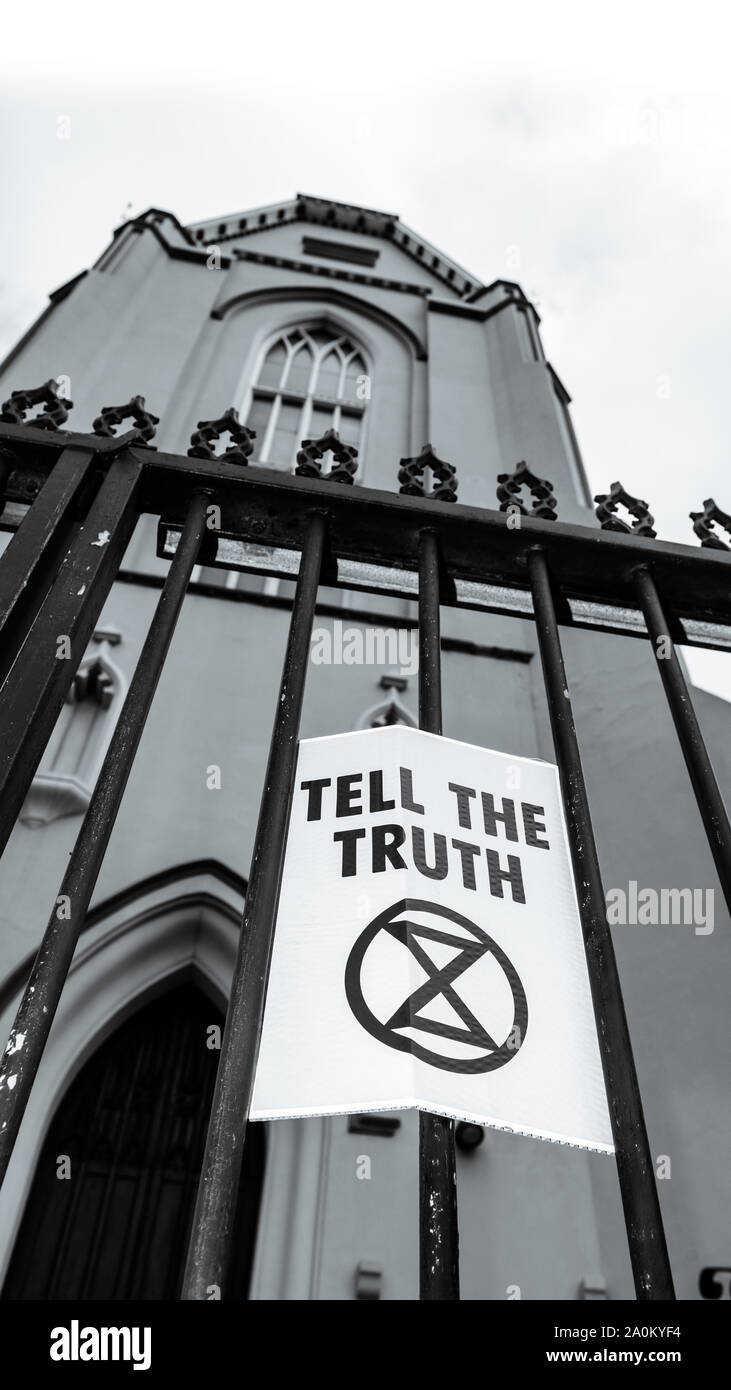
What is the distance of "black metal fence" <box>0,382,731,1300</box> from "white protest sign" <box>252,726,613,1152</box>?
0.16ft

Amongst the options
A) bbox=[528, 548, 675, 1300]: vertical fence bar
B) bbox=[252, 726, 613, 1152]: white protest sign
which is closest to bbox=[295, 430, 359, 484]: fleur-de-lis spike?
bbox=[528, 548, 675, 1300]: vertical fence bar

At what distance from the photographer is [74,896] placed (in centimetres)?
131

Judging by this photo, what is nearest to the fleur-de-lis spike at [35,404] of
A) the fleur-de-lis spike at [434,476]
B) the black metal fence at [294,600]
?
the black metal fence at [294,600]

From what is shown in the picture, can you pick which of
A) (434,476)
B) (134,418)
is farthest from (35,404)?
(434,476)

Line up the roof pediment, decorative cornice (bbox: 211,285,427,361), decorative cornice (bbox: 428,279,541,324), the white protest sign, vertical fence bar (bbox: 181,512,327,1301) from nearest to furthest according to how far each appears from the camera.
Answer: vertical fence bar (bbox: 181,512,327,1301) → the white protest sign → decorative cornice (bbox: 211,285,427,361) → decorative cornice (bbox: 428,279,541,324) → the roof pediment

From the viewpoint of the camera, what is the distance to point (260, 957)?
4.33ft

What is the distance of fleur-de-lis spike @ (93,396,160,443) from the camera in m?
2.06

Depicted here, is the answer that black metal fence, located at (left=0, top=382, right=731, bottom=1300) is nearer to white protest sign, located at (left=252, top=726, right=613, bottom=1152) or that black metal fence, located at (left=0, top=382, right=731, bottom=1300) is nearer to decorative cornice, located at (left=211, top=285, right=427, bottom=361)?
white protest sign, located at (left=252, top=726, right=613, bottom=1152)

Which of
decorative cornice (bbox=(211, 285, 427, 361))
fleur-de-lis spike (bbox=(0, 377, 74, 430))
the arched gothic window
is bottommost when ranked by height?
fleur-de-lis spike (bbox=(0, 377, 74, 430))

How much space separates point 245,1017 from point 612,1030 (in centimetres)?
56

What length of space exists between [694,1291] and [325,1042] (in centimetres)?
310

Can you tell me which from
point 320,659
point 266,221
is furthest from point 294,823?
point 266,221

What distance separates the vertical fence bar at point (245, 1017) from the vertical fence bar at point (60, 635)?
41cm

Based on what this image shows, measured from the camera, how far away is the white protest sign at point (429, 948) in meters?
1.19
